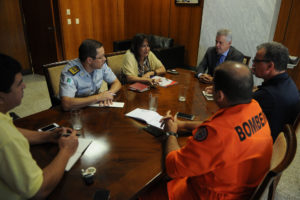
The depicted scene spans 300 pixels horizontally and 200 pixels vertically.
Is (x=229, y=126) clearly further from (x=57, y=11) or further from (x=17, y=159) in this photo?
(x=57, y=11)

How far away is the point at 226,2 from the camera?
4.27 m

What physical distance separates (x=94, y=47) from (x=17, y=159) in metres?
1.30

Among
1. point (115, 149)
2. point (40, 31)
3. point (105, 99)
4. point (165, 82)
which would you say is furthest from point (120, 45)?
point (115, 149)

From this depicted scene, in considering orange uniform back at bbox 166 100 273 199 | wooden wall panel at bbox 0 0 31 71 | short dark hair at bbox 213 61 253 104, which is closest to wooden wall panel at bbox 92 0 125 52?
wooden wall panel at bbox 0 0 31 71

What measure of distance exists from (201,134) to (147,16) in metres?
5.12

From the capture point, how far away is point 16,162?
0.83 m

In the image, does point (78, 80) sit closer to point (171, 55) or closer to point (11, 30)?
point (171, 55)

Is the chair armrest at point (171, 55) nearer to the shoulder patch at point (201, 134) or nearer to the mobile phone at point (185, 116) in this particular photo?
the mobile phone at point (185, 116)

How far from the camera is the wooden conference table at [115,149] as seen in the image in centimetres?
99

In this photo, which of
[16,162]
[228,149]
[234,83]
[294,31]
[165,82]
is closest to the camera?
[16,162]

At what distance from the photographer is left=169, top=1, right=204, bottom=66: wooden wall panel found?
487 cm

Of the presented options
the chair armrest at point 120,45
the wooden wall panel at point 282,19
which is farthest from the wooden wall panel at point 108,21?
the wooden wall panel at point 282,19

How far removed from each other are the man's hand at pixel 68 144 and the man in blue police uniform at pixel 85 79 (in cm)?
55

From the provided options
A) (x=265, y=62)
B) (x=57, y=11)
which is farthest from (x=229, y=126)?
(x=57, y=11)
